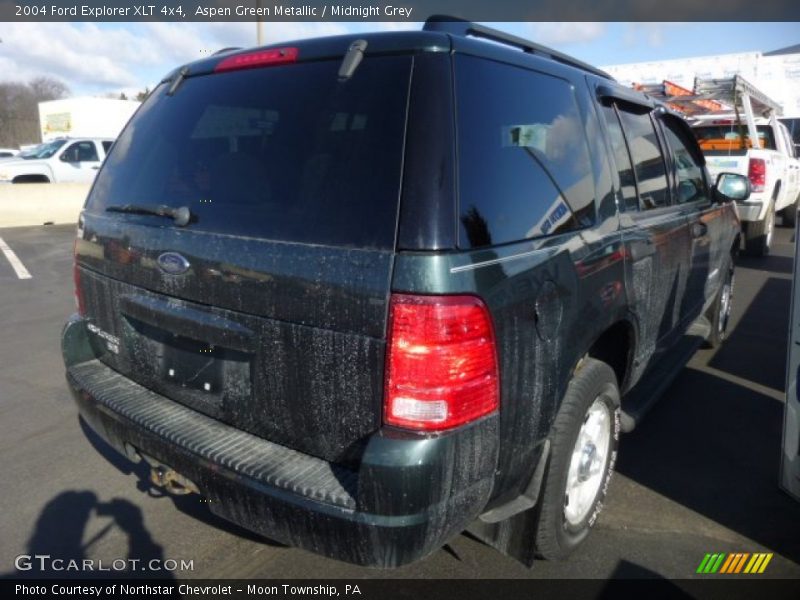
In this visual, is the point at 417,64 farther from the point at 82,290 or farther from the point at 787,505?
the point at 787,505

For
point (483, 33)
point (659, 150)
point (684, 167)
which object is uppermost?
point (483, 33)

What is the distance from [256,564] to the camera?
2.63m

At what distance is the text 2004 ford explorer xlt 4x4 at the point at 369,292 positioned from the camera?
183 cm

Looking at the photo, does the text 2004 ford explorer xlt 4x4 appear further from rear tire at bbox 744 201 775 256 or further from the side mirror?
rear tire at bbox 744 201 775 256

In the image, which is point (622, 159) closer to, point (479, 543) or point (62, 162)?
point (479, 543)

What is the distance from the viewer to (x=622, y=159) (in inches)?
118

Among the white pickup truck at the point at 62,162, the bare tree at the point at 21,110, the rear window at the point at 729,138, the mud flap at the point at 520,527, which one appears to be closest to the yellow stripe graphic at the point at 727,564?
the mud flap at the point at 520,527

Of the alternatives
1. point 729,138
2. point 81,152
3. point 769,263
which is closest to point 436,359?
point 769,263

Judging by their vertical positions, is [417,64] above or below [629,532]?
above

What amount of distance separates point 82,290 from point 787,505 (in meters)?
3.57

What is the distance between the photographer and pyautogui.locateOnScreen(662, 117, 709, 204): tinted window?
3.91m

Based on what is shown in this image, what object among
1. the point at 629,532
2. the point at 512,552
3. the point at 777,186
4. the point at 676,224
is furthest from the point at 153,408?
the point at 777,186

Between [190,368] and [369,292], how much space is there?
910mm

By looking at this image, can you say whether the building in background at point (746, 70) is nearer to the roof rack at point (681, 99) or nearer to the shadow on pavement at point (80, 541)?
the roof rack at point (681, 99)
